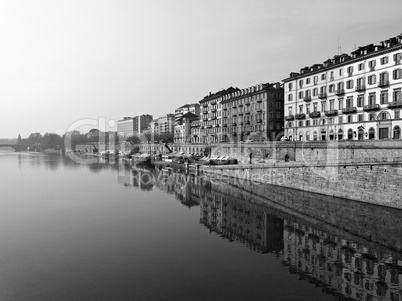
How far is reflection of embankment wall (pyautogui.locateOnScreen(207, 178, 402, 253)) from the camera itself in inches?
902

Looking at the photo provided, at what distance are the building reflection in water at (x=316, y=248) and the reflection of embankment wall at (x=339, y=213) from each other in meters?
A: 0.35

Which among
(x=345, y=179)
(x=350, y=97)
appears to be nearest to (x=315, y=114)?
(x=350, y=97)

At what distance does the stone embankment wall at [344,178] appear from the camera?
29.2 metres

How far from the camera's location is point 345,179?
34.2 meters

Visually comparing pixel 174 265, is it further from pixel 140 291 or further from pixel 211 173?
pixel 211 173

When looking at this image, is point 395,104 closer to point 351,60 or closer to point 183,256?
point 351,60

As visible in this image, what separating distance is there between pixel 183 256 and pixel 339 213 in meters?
17.2

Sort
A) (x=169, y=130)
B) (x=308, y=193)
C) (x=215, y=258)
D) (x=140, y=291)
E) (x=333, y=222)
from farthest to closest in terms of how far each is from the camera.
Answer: (x=169, y=130), (x=308, y=193), (x=333, y=222), (x=215, y=258), (x=140, y=291)

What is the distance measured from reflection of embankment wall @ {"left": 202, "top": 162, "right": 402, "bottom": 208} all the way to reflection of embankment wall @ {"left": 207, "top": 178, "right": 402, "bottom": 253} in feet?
2.83

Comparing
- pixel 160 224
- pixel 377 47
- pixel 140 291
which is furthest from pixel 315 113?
pixel 140 291

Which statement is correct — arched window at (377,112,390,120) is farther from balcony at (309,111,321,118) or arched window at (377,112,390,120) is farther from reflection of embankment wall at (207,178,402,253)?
reflection of embankment wall at (207,178,402,253)

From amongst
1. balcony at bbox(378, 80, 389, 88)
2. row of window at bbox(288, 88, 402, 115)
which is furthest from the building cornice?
row of window at bbox(288, 88, 402, 115)

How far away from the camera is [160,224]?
2705 centimetres

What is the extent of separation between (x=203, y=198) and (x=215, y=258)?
66.5 ft
